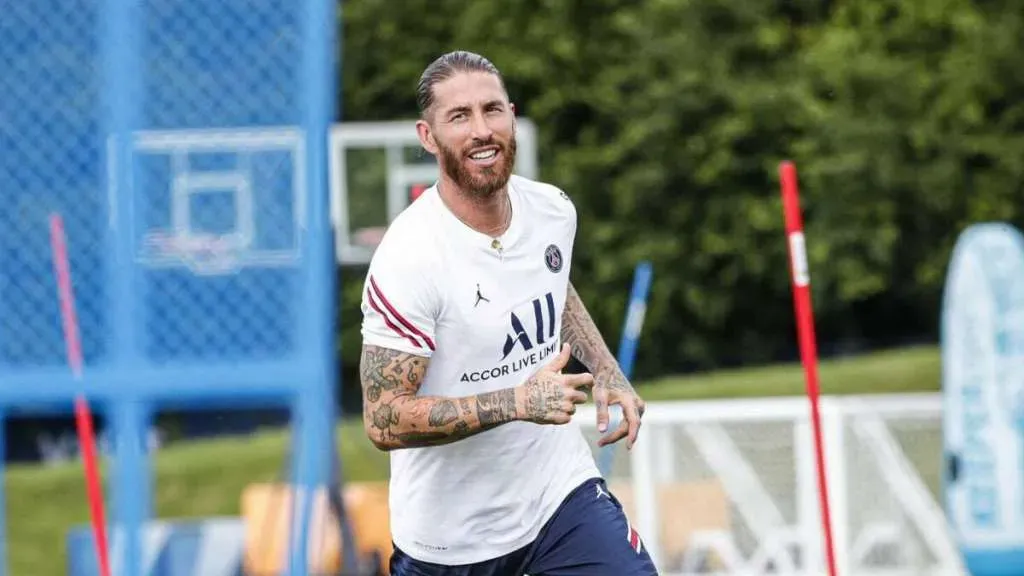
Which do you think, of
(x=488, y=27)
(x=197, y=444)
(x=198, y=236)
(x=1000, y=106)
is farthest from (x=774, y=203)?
(x=198, y=236)

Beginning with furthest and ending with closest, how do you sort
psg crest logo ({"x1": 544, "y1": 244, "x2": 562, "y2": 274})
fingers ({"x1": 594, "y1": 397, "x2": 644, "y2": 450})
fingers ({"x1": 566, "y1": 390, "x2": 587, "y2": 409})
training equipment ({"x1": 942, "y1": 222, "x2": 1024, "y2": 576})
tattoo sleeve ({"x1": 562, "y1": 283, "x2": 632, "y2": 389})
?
1. training equipment ({"x1": 942, "y1": 222, "x2": 1024, "y2": 576})
2. tattoo sleeve ({"x1": 562, "y1": 283, "x2": 632, "y2": 389})
3. psg crest logo ({"x1": 544, "y1": 244, "x2": 562, "y2": 274})
4. fingers ({"x1": 594, "y1": 397, "x2": 644, "y2": 450})
5. fingers ({"x1": 566, "y1": 390, "x2": 587, "y2": 409})

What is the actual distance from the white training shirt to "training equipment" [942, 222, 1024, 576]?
4.38 meters

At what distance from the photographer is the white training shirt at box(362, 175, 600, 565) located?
391cm

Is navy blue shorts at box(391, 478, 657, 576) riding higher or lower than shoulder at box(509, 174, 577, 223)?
lower

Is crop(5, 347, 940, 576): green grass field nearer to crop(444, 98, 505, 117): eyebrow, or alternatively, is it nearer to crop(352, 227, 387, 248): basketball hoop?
crop(352, 227, 387, 248): basketball hoop

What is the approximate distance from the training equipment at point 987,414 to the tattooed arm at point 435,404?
16.4ft

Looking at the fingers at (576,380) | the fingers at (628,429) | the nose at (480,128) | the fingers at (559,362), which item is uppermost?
the nose at (480,128)

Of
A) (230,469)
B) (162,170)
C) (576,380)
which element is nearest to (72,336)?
(162,170)

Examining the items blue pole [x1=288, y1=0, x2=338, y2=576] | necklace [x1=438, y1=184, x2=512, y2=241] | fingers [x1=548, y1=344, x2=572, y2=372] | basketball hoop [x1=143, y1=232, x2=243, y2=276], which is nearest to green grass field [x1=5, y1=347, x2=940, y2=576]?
basketball hoop [x1=143, y1=232, x2=243, y2=276]

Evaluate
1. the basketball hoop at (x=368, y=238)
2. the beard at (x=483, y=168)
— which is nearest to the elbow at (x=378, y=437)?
the beard at (x=483, y=168)

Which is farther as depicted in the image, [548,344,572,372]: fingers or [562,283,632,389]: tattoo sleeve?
[562,283,632,389]: tattoo sleeve

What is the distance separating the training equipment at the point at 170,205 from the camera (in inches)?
241

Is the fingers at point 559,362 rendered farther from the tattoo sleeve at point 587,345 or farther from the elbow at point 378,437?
the tattoo sleeve at point 587,345

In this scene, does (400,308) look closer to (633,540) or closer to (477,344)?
(477,344)
